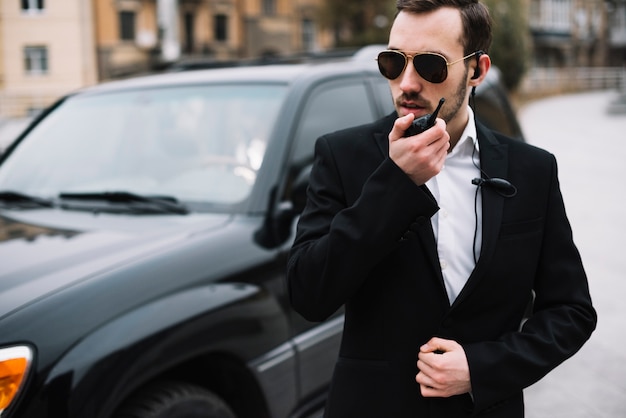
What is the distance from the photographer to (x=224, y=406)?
2.59m

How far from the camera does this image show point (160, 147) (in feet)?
11.3

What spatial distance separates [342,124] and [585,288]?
206 centimetres

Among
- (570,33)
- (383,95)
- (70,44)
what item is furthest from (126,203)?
(570,33)

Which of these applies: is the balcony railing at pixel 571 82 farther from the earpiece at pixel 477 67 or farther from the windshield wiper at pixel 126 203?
the earpiece at pixel 477 67

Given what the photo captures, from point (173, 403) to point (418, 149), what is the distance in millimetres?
1380

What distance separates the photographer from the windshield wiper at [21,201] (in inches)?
133

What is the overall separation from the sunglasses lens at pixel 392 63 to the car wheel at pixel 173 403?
1338 millimetres

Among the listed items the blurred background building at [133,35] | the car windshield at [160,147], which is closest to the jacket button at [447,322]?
the car windshield at [160,147]

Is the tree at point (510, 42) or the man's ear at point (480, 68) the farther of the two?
the tree at point (510, 42)

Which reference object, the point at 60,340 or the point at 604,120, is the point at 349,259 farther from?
the point at 604,120

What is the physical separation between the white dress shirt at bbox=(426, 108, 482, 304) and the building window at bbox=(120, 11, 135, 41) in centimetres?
3663

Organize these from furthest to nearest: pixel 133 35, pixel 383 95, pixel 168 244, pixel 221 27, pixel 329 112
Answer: pixel 221 27
pixel 133 35
pixel 383 95
pixel 329 112
pixel 168 244

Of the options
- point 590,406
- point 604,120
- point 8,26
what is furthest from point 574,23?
point 590,406

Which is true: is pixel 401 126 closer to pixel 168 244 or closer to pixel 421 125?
pixel 421 125
